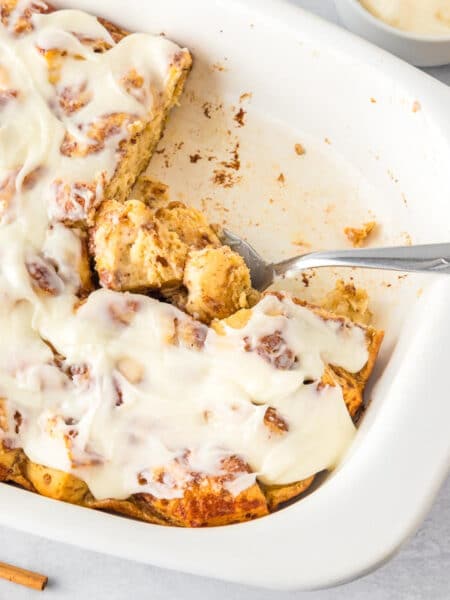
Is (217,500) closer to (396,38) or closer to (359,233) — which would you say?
(359,233)

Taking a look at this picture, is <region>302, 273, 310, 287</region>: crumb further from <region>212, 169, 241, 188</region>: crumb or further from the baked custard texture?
<region>212, 169, 241, 188</region>: crumb

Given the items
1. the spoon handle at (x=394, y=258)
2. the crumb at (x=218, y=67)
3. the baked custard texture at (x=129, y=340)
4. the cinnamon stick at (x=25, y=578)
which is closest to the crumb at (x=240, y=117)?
the crumb at (x=218, y=67)

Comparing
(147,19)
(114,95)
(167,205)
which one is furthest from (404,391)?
(147,19)

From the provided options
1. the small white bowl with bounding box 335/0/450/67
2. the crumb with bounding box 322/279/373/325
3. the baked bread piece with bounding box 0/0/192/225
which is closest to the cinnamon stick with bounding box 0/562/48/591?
the baked bread piece with bounding box 0/0/192/225

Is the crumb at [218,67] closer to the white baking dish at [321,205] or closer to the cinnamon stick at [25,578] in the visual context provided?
the white baking dish at [321,205]

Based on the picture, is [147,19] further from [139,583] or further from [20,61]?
[139,583]

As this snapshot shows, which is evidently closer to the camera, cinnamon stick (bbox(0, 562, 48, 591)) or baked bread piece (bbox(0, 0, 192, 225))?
baked bread piece (bbox(0, 0, 192, 225))

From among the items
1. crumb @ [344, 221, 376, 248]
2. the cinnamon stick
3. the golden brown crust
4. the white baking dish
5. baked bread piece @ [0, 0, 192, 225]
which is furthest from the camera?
crumb @ [344, 221, 376, 248]
